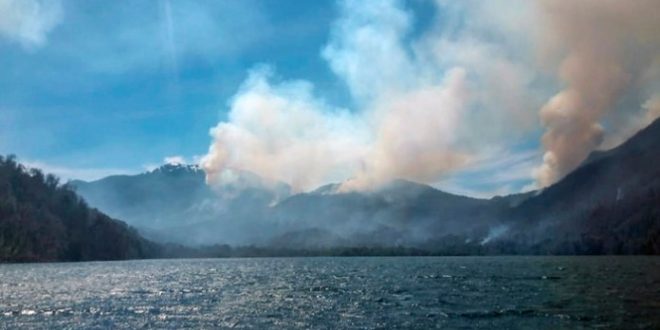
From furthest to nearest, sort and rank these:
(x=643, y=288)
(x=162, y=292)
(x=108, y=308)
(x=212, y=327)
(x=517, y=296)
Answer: (x=162, y=292)
(x=643, y=288)
(x=517, y=296)
(x=108, y=308)
(x=212, y=327)

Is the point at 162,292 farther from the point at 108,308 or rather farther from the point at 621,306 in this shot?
the point at 621,306

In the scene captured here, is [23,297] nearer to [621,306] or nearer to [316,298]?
[316,298]

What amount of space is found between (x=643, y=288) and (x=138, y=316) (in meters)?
92.9

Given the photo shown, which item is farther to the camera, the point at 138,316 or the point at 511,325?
the point at 138,316

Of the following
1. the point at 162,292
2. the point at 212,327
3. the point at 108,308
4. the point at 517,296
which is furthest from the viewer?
the point at 162,292

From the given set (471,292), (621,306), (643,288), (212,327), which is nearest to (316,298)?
(471,292)

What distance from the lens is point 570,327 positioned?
7038 cm

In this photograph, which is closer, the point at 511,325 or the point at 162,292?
the point at 511,325

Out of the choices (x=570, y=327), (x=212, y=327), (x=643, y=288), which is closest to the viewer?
(x=570, y=327)

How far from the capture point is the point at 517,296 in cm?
11250

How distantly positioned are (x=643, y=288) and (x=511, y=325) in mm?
61139

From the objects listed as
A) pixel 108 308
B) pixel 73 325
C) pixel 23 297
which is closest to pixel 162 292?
pixel 23 297

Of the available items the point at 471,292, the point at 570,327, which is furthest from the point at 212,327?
the point at 471,292

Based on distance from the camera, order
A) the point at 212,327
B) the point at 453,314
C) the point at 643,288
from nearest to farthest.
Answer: the point at 212,327, the point at 453,314, the point at 643,288
